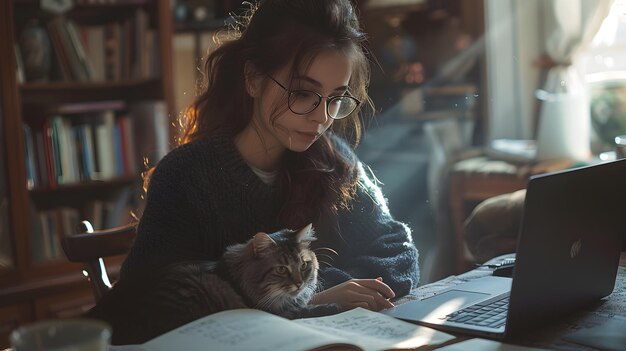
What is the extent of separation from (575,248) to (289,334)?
46 centimetres

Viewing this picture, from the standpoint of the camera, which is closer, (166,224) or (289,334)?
(289,334)

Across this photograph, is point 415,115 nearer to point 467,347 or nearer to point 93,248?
point 93,248

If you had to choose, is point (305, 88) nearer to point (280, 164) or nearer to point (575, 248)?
point (280, 164)

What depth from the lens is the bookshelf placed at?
2.62 meters

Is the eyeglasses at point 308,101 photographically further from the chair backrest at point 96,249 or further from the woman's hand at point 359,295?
the chair backrest at point 96,249

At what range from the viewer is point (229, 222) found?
1501 millimetres

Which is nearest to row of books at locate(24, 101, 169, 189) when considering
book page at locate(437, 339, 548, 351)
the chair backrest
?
the chair backrest

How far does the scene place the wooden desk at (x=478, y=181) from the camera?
3.20 metres

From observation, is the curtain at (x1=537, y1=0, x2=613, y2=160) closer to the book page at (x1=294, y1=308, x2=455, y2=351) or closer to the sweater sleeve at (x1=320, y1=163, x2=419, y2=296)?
the sweater sleeve at (x1=320, y1=163, x2=419, y2=296)

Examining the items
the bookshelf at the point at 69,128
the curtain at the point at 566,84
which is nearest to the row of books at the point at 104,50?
the bookshelf at the point at 69,128

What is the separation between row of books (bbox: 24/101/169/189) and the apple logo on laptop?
80.2 inches

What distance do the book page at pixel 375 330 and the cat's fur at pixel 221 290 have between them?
0.20 feet

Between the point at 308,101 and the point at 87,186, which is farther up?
the point at 308,101

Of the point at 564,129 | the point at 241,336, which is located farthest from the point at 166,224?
the point at 564,129
